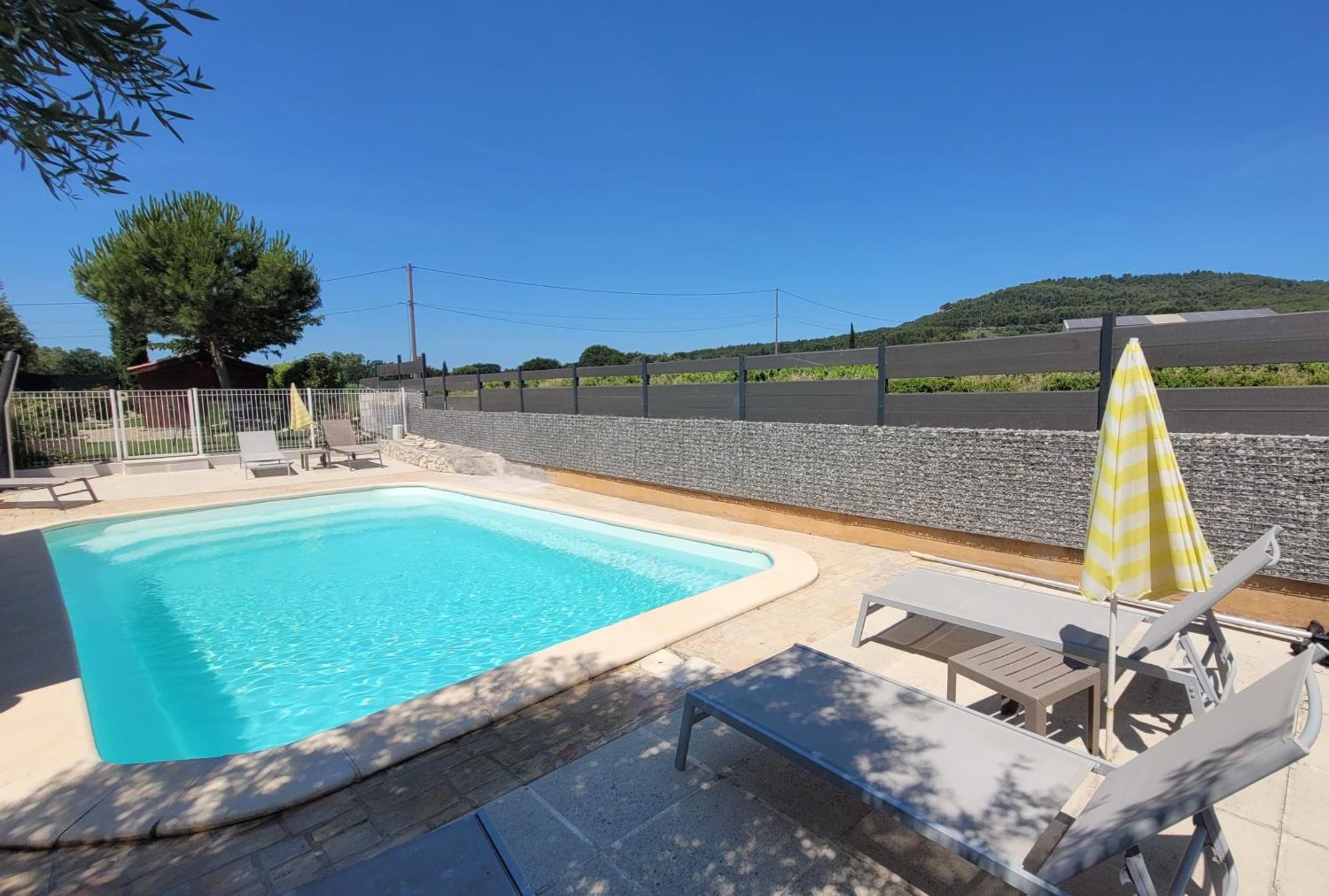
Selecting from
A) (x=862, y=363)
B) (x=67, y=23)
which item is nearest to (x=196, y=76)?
(x=67, y=23)

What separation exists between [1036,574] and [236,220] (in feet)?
82.2

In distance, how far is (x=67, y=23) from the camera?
2.09 metres

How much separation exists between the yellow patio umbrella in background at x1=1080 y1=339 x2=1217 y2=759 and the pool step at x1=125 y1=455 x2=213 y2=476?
60.6 ft

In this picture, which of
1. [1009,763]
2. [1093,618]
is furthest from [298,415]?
[1009,763]

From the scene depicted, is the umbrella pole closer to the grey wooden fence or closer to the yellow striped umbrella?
the grey wooden fence

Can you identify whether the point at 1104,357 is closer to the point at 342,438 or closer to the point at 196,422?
the point at 342,438

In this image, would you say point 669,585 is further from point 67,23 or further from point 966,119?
point 966,119

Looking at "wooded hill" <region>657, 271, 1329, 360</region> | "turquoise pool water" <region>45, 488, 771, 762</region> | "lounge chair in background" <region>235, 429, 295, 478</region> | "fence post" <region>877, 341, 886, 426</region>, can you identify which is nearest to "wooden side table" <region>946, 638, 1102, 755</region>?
"turquoise pool water" <region>45, 488, 771, 762</region>

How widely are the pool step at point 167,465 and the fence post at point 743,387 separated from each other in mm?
14594

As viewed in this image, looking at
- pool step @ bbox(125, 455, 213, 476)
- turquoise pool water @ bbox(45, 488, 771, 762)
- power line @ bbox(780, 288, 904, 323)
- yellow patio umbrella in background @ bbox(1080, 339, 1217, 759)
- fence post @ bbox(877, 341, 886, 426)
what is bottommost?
turquoise pool water @ bbox(45, 488, 771, 762)

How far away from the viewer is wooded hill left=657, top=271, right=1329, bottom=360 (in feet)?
57.2

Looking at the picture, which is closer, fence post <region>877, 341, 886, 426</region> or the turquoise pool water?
the turquoise pool water

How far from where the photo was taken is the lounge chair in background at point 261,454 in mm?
13883

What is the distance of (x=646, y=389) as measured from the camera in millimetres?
10281
